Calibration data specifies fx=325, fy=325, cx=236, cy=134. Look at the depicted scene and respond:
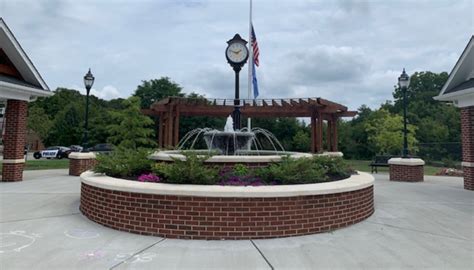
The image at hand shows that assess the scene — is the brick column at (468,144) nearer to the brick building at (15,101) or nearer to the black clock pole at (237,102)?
the black clock pole at (237,102)

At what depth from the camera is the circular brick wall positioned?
16.1ft

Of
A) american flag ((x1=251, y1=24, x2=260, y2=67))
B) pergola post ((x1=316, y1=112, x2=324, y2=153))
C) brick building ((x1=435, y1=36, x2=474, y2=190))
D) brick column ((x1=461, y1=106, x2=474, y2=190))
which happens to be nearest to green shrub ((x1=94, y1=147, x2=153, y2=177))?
brick building ((x1=435, y1=36, x2=474, y2=190))

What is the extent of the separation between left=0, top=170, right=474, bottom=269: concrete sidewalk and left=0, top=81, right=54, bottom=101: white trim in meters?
5.20

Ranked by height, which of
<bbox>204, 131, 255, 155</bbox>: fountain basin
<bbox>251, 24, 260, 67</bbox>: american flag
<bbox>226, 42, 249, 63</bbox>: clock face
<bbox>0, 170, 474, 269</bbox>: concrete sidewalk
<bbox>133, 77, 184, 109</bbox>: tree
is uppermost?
<bbox>133, 77, 184, 109</bbox>: tree

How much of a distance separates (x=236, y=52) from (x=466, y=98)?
761cm

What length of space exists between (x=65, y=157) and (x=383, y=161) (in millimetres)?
28417

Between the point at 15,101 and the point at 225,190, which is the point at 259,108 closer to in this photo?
the point at 15,101

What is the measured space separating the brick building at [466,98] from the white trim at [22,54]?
14.0 m

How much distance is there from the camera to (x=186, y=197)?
498cm

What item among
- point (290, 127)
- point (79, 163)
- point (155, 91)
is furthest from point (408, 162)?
point (155, 91)

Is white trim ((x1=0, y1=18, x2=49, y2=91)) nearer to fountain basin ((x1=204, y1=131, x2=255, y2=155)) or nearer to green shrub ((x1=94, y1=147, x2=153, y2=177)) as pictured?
green shrub ((x1=94, y1=147, x2=153, y2=177))

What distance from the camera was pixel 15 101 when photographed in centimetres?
1120

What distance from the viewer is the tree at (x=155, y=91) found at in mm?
41156

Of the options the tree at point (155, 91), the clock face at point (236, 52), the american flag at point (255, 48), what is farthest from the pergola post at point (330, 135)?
the tree at point (155, 91)
